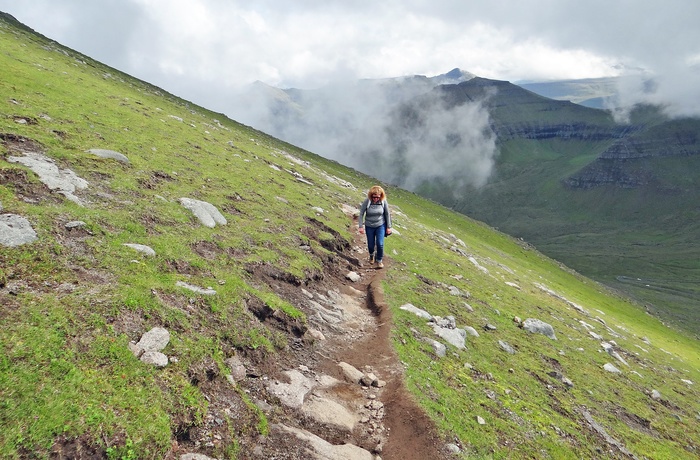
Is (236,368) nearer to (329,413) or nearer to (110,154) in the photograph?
(329,413)

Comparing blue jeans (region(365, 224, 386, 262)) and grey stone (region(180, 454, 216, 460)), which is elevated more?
blue jeans (region(365, 224, 386, 262))

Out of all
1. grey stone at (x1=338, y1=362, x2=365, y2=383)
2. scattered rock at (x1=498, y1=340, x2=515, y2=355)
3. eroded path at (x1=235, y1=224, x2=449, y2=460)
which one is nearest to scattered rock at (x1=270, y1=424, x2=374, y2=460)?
eroded path at (x1=235, y1=224, x2=449, y2=460)

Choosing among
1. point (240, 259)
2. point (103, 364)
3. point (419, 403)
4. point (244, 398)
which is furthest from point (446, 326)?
point (103, 364)

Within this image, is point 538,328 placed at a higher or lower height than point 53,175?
lower

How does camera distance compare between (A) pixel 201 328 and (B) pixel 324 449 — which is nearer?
(B) pixel 324 449

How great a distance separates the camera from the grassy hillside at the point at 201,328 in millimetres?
7750

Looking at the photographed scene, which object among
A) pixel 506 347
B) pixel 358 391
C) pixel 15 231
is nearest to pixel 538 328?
pixel 506 347

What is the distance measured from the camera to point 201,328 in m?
11.3

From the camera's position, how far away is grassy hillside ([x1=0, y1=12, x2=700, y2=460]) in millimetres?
7750

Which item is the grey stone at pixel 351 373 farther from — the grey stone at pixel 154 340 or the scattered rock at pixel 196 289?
the grey stone at pixel 154 340

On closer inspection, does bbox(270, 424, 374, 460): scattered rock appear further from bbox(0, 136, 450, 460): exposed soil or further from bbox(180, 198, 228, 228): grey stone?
bbox(180, 198, 228, 228): grey stone

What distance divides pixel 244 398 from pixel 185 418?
5.87 ft

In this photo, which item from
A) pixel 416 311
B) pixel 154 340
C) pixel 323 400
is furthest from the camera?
pixel 416 311

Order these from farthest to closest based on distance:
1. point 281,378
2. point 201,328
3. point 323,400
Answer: point 323,400 → point 281,378 → point 201,328
